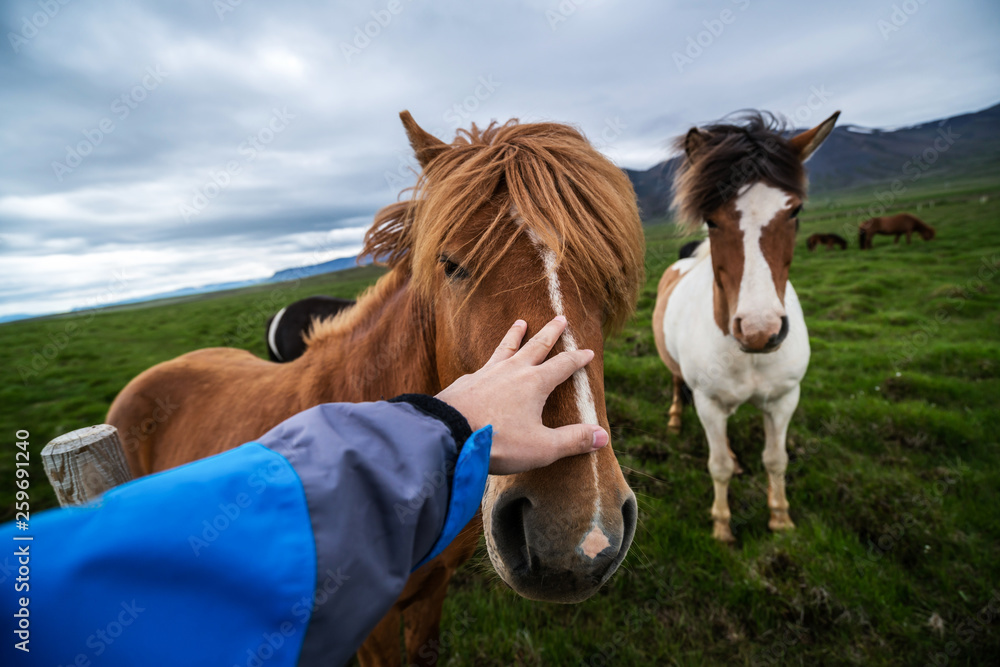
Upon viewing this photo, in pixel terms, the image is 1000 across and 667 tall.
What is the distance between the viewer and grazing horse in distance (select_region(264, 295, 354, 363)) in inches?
246

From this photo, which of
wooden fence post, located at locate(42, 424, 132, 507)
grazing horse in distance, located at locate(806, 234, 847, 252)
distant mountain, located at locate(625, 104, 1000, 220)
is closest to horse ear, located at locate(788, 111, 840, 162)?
wooden fence post, located at locate(42, 424, 132, 507)

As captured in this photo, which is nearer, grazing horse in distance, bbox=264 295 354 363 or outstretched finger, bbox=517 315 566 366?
outstretched finger, bbox=517 315 566 366

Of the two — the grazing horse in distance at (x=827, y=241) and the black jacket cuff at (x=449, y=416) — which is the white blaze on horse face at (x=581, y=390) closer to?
the black jacket cuff at (x=449, y=416)

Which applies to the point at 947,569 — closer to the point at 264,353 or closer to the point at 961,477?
the point at 961,477

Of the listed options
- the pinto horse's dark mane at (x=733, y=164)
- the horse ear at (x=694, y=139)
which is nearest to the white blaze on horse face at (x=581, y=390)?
the pinto horse's dark mane at (x=733, y=164)

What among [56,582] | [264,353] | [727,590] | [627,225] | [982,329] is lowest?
[982,329]

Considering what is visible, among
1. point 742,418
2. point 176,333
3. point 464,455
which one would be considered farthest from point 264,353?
point 464,455

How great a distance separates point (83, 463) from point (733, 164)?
466 centimetres

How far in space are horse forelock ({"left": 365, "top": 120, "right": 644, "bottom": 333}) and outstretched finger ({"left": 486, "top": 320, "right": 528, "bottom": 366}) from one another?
0.31m

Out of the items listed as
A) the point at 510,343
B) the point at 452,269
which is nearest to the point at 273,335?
the point at 452,269

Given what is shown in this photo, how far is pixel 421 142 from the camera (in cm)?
214

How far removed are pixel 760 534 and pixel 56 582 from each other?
4.75 metres

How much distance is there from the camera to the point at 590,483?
1.21 metres

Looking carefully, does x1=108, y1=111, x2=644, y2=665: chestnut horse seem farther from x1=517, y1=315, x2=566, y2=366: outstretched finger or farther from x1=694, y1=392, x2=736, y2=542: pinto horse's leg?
x1=694, y1=392, x2=736, y2=542: pinto horse's leg
